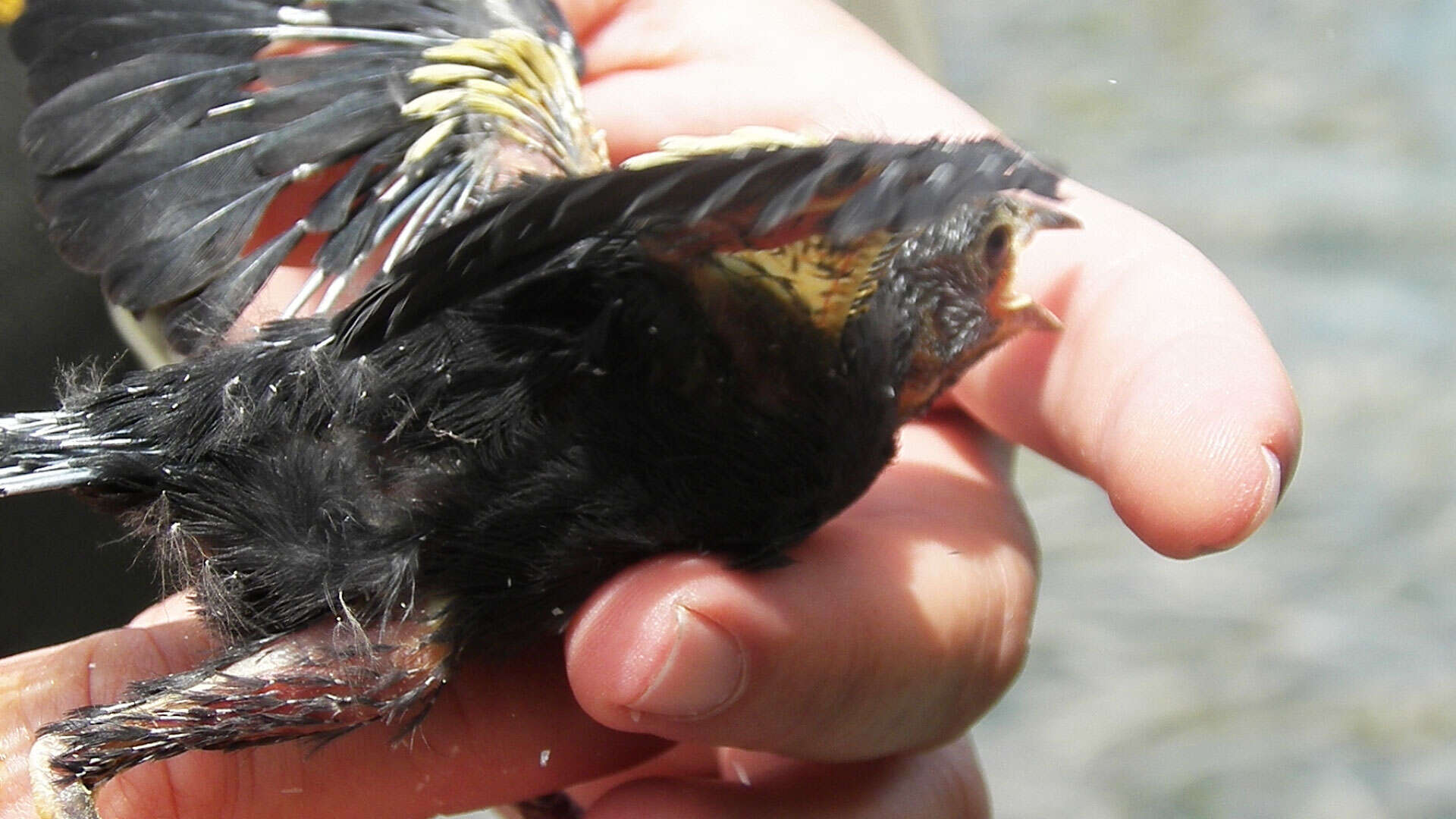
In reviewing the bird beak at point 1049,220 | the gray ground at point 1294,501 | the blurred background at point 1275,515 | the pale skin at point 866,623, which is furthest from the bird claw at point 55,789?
the gray ground at point 1294,501

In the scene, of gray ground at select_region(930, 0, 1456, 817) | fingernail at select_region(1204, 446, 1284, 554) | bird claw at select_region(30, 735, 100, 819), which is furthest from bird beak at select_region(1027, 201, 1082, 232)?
bird claw at select_region(30, 735, 100, 819)

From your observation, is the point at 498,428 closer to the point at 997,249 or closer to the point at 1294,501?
the point at 997,249

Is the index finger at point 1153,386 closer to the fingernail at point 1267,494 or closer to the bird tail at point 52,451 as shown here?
the fingernail at point 1267,494

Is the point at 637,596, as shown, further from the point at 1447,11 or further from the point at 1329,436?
the point at 1447,11

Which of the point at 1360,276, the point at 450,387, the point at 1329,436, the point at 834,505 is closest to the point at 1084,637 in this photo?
the point at 1329,436

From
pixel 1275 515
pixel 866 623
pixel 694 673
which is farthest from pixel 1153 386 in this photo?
pixel 1275 515
